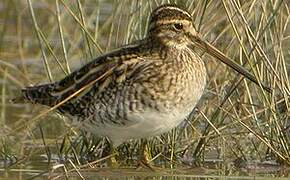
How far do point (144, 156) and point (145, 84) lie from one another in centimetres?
52

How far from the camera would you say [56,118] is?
9.01 meters

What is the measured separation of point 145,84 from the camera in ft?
23.2

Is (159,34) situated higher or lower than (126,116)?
higher

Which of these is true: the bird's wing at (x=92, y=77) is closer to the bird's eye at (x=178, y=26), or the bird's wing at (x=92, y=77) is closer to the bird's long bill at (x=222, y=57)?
the bird's eye at (x=178, y=26)

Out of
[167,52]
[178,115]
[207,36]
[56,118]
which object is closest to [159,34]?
[167,52]

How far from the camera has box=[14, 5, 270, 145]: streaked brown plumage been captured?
6980 mm

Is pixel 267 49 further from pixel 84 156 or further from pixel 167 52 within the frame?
pixel 84 156

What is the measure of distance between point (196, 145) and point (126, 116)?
0.92 m

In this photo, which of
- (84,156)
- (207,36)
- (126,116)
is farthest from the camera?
(207,36)

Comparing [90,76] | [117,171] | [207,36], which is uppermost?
[207,36]

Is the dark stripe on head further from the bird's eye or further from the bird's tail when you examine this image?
the bird's tail

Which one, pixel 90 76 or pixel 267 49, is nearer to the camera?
pixel 90 76

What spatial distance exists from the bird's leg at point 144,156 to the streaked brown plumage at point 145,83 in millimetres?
209

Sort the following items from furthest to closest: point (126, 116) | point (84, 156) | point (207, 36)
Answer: point (207, 36) < point (84, 156) < point (126, 116)
